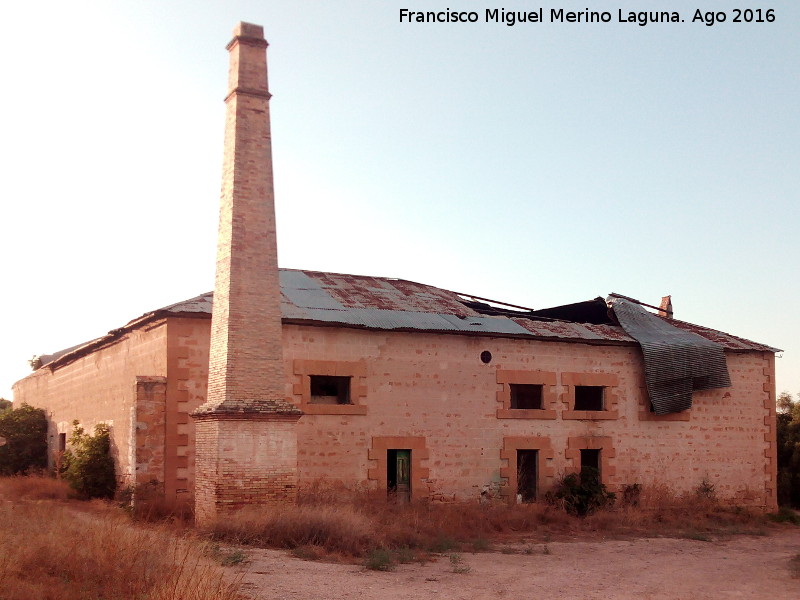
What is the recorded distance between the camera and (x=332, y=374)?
1764 centimetres

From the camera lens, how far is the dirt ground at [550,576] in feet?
34.4

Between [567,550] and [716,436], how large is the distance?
28.7ft

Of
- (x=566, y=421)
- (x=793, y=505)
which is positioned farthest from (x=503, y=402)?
(x=793, y=505)

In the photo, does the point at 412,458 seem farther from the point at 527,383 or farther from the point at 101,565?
the point at 101,565

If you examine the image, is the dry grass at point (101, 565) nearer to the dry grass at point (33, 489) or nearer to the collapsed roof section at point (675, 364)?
the dry grass at point (33, 489)

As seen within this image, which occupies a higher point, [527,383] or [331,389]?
[527,383]

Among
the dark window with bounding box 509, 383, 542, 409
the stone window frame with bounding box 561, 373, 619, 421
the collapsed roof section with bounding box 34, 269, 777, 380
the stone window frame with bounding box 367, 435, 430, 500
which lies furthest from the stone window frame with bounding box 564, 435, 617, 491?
the stone window frame with bounding box 367, 435, 430, 500

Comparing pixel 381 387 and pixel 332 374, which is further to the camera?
pixel 381 387

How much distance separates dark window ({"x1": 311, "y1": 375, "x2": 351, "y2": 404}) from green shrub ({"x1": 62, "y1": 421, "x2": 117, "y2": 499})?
489cm

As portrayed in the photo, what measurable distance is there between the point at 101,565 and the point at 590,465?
13.9 metres

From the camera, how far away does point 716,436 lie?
2233 centimetres

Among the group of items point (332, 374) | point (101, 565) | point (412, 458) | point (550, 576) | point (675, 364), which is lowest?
point (550, 576)

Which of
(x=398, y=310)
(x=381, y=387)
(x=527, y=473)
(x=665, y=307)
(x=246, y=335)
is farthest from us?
(x=665, y=307)

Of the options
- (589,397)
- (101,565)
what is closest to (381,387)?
(589,397)
